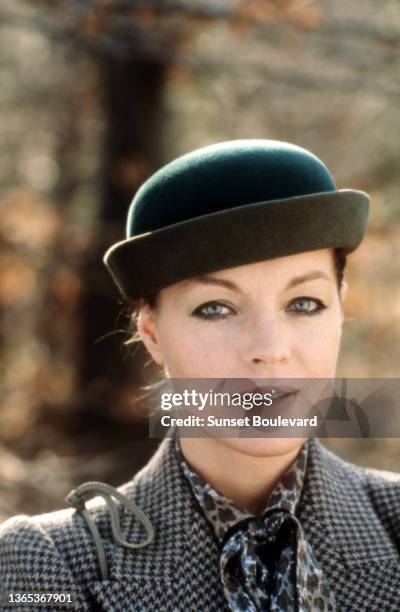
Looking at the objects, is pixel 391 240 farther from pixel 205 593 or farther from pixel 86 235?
pixel 205 593

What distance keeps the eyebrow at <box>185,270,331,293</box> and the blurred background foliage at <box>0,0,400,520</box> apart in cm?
186

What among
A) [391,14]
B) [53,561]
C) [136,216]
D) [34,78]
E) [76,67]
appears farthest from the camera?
[34,78]

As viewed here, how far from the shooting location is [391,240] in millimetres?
4562

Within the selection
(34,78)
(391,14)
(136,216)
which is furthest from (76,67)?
(136,216)

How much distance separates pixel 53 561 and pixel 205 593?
31cm

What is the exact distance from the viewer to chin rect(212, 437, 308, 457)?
1.62 m

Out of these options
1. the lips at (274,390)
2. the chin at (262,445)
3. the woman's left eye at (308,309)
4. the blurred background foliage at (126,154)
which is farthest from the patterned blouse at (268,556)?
the blurred background foliage at (126,154)

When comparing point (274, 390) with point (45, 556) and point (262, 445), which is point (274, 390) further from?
point (45, 556)

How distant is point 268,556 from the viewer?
1633 mm

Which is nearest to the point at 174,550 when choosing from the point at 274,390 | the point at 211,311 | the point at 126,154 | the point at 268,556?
the point at 268,556

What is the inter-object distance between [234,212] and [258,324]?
22 centimetres

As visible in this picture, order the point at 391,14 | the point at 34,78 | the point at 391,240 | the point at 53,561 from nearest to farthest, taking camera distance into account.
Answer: the point at 53,561
the point at 391,240
the point at 391,14
the point at 34,78

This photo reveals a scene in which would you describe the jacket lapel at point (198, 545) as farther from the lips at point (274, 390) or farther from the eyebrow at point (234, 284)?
the eyebrow at point (234, 284)

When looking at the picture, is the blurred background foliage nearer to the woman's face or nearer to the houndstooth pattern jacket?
the houndstooth pattern jacket
